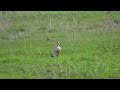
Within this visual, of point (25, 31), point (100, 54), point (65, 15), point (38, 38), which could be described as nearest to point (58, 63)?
point (100, 54)

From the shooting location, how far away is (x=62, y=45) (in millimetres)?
15000

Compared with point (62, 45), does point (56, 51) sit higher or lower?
lower

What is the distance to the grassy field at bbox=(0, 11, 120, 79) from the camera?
1221 cm

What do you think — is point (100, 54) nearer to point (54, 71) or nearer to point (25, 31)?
point (54, 71)

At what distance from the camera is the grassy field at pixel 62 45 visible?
40.1 feet

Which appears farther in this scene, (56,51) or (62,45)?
(62,45)

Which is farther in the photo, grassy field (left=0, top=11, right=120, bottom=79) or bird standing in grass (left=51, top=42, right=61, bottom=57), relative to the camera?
bird standing in grass (left=51, top=42, right=61, bottom=57)

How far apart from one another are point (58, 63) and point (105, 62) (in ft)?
4.95

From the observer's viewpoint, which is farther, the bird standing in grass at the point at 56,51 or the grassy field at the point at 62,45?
the bird standing in grass at the point at 56,51

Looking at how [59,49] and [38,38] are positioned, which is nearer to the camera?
[59,49]
